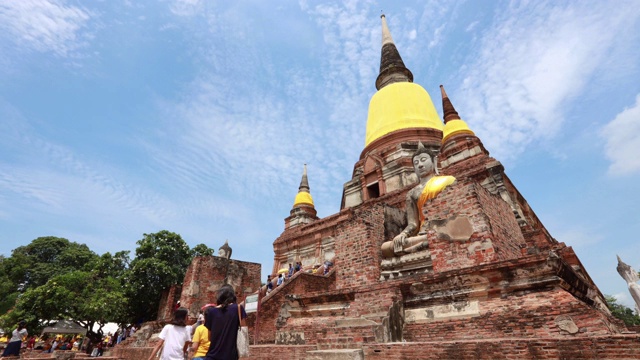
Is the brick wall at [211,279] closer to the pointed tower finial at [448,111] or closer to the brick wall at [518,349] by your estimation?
the brick wall at [518,349]

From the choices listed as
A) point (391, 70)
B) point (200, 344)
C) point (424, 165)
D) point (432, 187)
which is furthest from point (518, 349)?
point (391, 70)

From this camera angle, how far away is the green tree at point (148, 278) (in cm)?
1934

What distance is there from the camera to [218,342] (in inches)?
128

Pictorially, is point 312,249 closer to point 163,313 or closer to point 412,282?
point 163,313

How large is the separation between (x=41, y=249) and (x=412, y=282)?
41382mm

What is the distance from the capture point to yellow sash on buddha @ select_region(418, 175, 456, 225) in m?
7.77

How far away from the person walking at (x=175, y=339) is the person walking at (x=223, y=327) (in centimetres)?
49

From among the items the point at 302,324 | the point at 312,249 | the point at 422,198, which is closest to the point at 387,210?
the point at 422,198

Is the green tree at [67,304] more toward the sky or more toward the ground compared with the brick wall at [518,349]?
more toward the sky

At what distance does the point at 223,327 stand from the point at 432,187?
597 cm

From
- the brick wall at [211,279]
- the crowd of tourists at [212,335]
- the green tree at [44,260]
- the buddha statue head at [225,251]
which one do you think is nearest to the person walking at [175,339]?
the crowd of tourists at [212,335]

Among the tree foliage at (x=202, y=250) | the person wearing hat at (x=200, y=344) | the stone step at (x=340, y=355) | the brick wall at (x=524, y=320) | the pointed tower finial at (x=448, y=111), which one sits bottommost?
the stone step at (x=340, y=355)

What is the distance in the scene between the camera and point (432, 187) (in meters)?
7.95

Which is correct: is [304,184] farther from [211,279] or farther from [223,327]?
[223,327]
